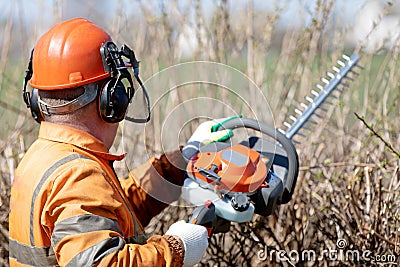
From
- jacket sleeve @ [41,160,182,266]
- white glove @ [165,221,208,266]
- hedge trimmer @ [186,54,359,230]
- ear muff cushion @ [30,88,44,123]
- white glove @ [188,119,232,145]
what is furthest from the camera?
white glove @ [188,119,232,145]

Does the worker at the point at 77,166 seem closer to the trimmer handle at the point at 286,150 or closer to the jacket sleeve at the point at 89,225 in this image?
the jacket sleeve at the point at 89,225

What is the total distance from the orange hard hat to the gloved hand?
0.56m

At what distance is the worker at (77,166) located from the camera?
2025 mm

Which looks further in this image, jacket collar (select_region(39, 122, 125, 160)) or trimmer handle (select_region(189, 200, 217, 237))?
trimmer handle (select_region(189, 200, 217, 237))

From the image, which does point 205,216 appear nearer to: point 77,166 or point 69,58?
point 77,166

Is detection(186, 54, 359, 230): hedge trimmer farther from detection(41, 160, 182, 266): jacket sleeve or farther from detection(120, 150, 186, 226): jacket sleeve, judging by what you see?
detection(41, 160, 182, 266): jacket sleeve

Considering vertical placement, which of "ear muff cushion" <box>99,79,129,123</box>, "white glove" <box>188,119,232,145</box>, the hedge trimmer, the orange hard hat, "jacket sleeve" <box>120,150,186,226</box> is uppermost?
the orange hard hat

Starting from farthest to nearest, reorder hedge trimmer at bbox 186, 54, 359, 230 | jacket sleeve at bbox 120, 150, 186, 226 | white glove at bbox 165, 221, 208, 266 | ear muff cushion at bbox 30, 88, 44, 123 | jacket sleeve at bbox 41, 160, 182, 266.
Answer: jacket sleeve at bbox 120, 150, 186, 226, hedge trimmer at bbox 186, 54, 359, 230, ear muff cushion at bbox 30, 88, 44, 123, white glove at bbox 165, 221, 208, 266, jacket sleeve at bbox 41, 160, 182, 266

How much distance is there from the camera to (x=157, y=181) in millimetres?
2754

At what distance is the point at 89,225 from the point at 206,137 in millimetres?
817

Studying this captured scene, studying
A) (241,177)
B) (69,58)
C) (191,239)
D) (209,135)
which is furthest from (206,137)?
(69,58)

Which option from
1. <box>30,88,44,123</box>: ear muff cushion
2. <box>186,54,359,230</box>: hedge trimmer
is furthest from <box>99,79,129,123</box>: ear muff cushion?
<box>186,54,359,230</box>: hedge trimmer

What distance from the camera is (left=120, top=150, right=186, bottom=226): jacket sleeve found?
2.73 metres

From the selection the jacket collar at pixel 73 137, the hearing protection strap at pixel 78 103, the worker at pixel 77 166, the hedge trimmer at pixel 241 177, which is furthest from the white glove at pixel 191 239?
the hearing protection strap at pixel 78 103
